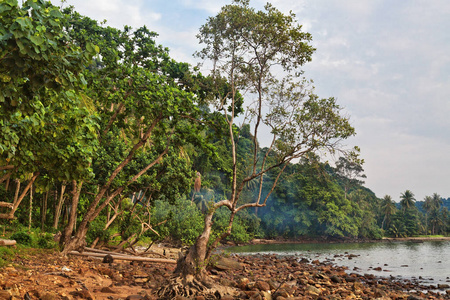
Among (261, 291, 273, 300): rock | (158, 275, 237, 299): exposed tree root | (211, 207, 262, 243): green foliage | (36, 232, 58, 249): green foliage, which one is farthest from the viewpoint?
(211, 207, 262, 243): green foliage

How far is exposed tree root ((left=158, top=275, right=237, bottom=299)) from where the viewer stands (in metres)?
8.73

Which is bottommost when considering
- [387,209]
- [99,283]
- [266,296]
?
[266,296]

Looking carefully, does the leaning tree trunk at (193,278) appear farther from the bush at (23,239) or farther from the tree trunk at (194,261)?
the bush at (23,239)

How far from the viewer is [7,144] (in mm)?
5969

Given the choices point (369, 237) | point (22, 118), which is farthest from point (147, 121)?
point (369, 237)

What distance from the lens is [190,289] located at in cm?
882

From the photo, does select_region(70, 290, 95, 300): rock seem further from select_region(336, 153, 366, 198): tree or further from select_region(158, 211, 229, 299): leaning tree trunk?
select_region(336, 153, 366, 198): tree

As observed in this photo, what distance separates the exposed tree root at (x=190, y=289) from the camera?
344 inches

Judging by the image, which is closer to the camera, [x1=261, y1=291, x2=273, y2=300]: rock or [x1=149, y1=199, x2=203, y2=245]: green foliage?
[x1=261, y1=291, x2=273, y2=300]: rock

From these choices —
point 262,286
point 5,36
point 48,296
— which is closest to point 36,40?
point 5,36

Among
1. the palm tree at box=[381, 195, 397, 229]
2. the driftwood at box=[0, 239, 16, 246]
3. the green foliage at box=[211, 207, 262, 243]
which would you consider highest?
the palm tree at box=[381, 195, 397, 229]

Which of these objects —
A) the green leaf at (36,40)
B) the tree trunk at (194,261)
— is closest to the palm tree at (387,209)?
the tree trunk at (194,261)

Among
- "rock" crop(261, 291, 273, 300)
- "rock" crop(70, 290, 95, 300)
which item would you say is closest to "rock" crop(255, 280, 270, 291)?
"rock" crop(261, 291, 273, 300)

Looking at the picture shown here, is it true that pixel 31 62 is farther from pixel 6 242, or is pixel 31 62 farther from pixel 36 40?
pixel 6 242
